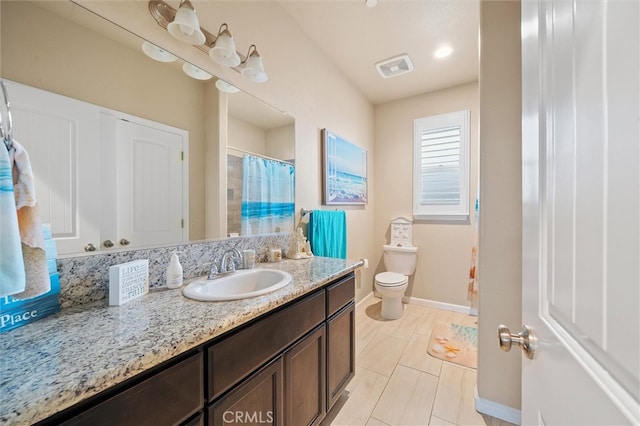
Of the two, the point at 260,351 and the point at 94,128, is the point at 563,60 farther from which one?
the point at 94,128

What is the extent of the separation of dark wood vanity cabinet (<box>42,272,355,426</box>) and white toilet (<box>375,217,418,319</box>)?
1.11 metres

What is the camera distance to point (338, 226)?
231 cm

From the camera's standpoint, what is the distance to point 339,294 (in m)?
1.42

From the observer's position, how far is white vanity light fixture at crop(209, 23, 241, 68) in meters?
1.25

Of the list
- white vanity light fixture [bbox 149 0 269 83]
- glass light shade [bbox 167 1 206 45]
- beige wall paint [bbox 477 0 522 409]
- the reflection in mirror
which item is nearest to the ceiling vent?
beige wall paint [bbox 477 0 522 409]

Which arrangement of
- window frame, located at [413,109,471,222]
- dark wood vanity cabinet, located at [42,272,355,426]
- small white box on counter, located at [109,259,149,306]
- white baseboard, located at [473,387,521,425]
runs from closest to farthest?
1. dark wood vanity cabinet, located at [42,272,355,426]
2. small white box on counter, located at [109,259,149,306]
3. white baseboard, located at [473,387,521,425]
4. window frame, located at [413,109,471,222]

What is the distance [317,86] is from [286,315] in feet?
6.82

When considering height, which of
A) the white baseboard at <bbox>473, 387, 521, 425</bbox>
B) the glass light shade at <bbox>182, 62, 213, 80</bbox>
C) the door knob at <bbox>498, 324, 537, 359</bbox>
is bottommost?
the white baseboard at <bbox>473, 387, 521, 425</bbox>

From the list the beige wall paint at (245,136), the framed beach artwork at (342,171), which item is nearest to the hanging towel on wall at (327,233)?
the framed beach artwork at (342,171)

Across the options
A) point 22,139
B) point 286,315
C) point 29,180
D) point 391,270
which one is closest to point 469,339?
point 391,270

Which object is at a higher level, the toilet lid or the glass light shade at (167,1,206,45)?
the glass light shade at (167,1,206,45)

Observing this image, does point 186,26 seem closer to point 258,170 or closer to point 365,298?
point 258,170

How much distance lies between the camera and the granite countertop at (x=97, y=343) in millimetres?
460

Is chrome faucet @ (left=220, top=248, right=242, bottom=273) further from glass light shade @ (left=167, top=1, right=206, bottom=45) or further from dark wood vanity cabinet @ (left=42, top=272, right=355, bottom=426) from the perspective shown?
glass light shade @ (left=167, top=1, right=206, bottom=45)
